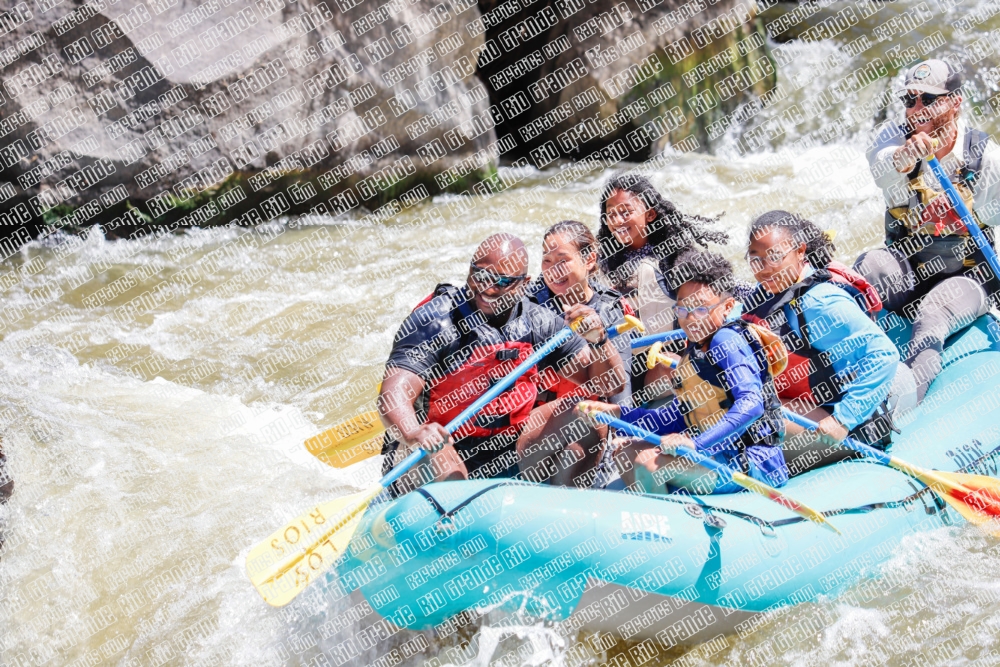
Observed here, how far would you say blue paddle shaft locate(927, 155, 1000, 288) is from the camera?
3.80m

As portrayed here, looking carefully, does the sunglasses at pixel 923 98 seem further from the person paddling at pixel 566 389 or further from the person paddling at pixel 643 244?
the person paddling at pixel 566 389

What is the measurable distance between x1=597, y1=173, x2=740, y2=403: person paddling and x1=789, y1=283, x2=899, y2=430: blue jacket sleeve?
0.58 m

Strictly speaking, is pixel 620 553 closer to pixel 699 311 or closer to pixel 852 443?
pixel 699 311

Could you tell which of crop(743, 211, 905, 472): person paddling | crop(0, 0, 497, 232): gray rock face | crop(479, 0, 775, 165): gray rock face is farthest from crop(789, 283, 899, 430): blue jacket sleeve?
crop(479, 0, 775, 165): gray rock face

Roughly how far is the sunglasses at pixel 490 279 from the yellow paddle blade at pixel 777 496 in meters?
1.01

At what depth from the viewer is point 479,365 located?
3.26 metres

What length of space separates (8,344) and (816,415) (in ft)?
15.1

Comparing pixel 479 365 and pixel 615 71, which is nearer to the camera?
pixel 479 365

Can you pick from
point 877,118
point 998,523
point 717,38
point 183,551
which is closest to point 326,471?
point 183,551

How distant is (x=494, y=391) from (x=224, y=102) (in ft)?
13.4

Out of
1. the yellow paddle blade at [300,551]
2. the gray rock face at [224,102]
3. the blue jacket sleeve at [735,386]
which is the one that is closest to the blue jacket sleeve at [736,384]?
the blue jacket sleeve at [735,386]

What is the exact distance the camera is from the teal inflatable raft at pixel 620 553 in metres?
2.87

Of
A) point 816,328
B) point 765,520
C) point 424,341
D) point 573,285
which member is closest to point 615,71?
point 573,285

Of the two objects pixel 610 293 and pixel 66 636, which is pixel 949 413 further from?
pixel 66 636
